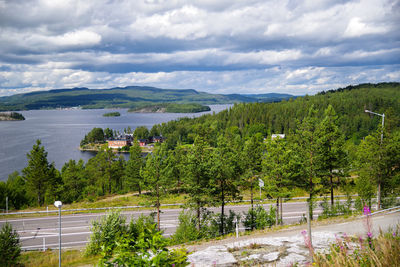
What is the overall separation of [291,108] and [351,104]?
28001 mm

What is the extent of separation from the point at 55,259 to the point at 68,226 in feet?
32.8

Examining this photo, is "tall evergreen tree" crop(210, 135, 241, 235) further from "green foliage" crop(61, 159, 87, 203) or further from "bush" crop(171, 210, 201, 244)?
"green foliage" crop(61, 159, 87, 203)

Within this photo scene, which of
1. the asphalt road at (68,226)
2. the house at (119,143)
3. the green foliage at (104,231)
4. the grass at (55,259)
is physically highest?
the green foliage at (104,231)

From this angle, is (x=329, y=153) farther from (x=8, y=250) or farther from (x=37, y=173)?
(x=37, y=173)

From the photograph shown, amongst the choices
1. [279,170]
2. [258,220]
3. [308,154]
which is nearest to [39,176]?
[258,220]

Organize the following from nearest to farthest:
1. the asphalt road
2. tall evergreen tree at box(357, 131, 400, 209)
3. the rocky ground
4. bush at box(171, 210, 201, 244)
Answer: the rocky ground → bush at box(171, 210, 201, 244) → tall evergreen tree at box(357, 131, 400, 209) → the asphalt road

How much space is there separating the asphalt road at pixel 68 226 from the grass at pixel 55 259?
8.53 feet

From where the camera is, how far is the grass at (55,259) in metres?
15.5

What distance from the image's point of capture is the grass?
1549 cm

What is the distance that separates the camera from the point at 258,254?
27.7 ft

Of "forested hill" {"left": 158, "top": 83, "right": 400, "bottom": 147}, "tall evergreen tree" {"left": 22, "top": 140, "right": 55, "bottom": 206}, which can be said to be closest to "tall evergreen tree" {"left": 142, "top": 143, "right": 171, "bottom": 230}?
"tall evergreen tree" {"left": 22, "top": 140, "right": 55, "bottom": 206}

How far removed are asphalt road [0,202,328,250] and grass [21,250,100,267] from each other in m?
2.60

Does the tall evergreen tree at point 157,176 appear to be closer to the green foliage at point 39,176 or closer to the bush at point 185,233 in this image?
the bush at point 185,233

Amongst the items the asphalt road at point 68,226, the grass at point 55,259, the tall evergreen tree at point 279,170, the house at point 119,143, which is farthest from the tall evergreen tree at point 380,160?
the house at point 119,143
